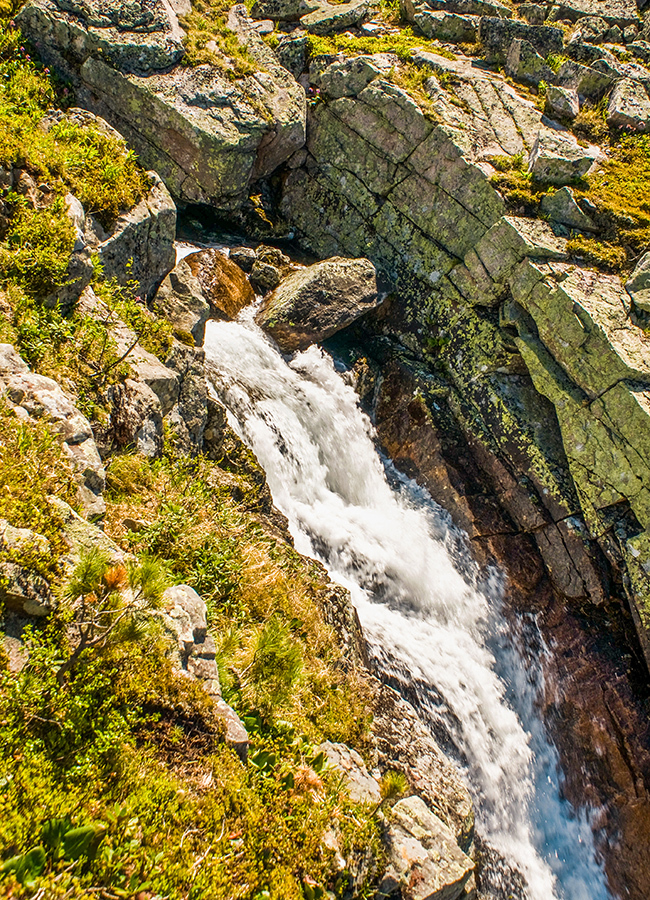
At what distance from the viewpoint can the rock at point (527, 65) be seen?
18.3 metres

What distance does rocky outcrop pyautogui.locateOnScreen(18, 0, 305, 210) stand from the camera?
13.4 m

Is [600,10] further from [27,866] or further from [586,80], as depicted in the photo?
[27,866]

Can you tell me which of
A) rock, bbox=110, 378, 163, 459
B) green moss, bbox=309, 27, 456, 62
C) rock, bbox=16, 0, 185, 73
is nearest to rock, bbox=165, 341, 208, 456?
rock, bbox=110, 378, 163, 459

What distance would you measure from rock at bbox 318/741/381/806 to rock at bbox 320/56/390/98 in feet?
63.8

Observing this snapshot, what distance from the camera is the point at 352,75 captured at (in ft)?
54.4

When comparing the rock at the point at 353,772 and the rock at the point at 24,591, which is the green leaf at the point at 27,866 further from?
the rock at the point at 353,772

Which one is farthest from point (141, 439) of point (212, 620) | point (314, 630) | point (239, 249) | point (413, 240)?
point (413, 240)

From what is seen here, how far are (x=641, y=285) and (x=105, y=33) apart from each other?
54.7ft

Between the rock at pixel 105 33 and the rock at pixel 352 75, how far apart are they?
5.22m

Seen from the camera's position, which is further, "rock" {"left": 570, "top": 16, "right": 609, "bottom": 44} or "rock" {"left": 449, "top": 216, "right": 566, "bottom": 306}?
"rock" {"left": 570, "top": 16, "right": 609, "bottom": 44}

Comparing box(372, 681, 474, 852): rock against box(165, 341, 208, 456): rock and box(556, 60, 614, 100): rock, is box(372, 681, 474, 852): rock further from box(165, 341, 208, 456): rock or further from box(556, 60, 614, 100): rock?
box(556, 60, 614, 100): rock

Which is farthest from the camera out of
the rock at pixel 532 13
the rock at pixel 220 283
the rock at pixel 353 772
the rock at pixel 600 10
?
the rock at pixel 600 10

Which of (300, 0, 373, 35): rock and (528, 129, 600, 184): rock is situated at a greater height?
(300, 0, 373, 35): rock

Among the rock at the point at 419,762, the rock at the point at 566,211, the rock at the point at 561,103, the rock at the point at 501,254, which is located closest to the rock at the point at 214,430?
the rock at the point at 419,762
